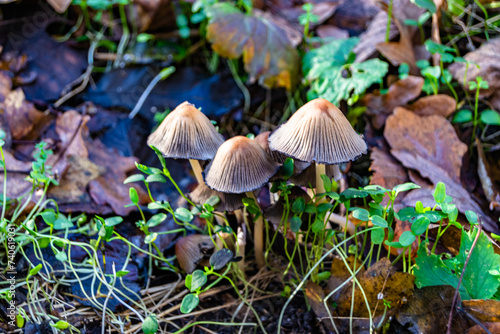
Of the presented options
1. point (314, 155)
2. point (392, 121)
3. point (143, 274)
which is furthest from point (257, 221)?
point (392, 121)

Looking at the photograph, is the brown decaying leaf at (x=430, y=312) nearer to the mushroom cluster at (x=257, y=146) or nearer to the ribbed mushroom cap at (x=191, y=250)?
the mushroom cluster at (x=257, y=146)

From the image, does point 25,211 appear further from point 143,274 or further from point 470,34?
point 470,34

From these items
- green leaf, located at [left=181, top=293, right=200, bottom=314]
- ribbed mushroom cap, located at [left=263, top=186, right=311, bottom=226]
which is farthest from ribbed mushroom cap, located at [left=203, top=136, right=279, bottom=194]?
green leaf, located at [left=181, top=293, right=200, bottom=314]

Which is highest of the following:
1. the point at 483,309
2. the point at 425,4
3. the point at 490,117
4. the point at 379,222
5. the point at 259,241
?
the point at 425,4

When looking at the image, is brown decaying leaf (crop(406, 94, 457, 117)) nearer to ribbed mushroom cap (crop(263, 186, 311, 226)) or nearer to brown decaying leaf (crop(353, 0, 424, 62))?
brown decaying leaf (crop(353, 0, 424, 62))

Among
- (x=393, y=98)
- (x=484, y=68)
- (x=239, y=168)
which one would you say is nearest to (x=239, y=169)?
(x=239, y=168)

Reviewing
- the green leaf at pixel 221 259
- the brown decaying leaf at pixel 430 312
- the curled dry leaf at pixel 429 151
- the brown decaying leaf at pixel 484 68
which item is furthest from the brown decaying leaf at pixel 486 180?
the green leaf at pixel 221 259

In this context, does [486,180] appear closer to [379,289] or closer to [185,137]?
[379,289]
